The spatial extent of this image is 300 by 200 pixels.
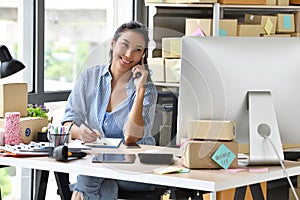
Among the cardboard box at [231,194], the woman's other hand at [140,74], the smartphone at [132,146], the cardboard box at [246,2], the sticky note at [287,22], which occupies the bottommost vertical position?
the cardboard box at [231,194]

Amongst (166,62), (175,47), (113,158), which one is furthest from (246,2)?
(113,158)

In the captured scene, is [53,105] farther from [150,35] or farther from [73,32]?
[150,35]

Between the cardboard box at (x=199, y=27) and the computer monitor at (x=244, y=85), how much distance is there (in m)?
1.53

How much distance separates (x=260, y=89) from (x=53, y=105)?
197cm

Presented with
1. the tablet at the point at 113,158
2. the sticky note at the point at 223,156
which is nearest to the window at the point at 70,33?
the tablet at the point at 113,158

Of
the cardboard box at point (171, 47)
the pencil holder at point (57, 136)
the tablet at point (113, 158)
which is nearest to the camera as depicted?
the tablet at point (113, 158)

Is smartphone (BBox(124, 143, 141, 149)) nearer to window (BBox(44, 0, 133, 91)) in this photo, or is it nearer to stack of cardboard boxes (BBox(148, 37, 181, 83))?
stack of cardboard boxes (BBox(148, 37, 181, 83))

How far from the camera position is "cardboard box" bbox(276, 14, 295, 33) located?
449 cm

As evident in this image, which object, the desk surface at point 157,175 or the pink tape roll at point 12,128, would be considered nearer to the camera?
the desk surface at point 157,175

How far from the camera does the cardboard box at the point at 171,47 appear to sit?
160 inches

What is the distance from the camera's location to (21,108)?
3322mm

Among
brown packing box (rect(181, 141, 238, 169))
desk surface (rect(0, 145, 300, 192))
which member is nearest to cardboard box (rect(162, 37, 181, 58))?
desk surface (rect(0, 145, 300, 192))

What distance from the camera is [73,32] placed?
456cm

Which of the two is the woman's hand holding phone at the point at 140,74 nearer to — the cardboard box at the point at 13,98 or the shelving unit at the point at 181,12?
the cardboard box at the point at 13,98
